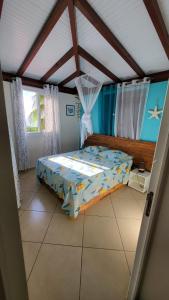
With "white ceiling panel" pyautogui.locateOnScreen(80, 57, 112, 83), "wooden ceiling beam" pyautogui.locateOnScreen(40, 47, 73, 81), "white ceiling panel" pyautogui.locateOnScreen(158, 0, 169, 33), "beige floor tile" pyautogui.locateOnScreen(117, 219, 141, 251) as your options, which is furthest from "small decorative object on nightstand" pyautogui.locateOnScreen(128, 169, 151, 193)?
"wooden ceiling beam" pyautogui.locateOnScreen(40, 47, 73, 81)

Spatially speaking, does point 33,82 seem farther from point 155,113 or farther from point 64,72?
point 155,113

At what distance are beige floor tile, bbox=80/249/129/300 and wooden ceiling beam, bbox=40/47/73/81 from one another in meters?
3.19

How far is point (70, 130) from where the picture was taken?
4574 mm

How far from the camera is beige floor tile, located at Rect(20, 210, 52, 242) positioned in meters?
1.72

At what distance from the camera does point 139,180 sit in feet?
9.12

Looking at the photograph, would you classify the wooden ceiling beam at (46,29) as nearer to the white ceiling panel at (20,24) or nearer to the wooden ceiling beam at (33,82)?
the white ceiling panel at (20,24)

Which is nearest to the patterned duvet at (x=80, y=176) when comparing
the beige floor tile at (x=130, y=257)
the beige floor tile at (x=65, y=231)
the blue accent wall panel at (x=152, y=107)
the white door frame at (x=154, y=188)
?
the beige floor tile at (x=65, y=231)

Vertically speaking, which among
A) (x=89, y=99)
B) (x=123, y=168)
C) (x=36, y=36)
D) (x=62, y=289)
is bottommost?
(x=62, y=289)

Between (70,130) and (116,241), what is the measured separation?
3.50 meters

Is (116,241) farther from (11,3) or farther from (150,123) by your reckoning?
(11,3)

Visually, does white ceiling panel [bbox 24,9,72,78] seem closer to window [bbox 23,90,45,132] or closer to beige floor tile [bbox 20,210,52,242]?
window [bbox 23,90,45,132]

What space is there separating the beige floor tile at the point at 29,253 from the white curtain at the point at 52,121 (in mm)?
2711

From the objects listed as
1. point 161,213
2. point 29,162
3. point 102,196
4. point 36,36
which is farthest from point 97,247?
point 36,36

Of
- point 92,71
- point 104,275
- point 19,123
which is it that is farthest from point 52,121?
point 104,275
